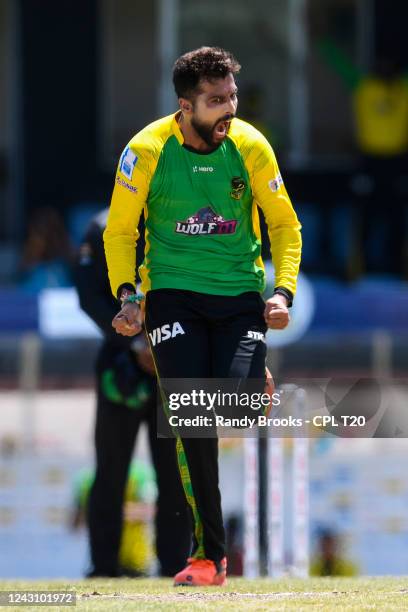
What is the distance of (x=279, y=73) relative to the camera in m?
15.5

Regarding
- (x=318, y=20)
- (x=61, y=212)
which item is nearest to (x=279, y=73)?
(x=318, y=20)

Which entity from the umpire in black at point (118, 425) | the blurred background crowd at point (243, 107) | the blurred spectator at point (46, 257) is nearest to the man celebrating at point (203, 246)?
the umpire in black at point (118, 425)

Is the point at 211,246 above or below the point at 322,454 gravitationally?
above

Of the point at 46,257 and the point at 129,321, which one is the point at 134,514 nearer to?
the point at 129,321

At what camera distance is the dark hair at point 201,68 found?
4.92 metres

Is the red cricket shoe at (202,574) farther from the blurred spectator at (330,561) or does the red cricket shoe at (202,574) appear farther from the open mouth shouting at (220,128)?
the blurred spectator at (330,561)

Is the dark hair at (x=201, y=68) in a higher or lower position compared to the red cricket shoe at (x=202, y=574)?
higher

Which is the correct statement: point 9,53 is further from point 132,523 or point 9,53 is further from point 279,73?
point 132,523

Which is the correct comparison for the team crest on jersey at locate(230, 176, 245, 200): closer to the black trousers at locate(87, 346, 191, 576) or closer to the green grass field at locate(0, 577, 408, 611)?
the green grass field at locate(0, 577, 408, 611)

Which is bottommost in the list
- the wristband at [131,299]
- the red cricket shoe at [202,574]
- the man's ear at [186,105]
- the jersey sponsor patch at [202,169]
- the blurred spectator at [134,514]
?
the blurred spectator at [134,514]

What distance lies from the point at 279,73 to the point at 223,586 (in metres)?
10.9

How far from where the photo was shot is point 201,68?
16.1ft

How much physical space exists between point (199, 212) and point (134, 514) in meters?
3.04

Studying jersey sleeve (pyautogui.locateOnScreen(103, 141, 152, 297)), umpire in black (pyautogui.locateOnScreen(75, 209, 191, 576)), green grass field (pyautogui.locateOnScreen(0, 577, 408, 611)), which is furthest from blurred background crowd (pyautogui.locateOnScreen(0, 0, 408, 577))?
jersey sleeve (pyautogui.locateOnScreen(103, 141, 152, 297))
